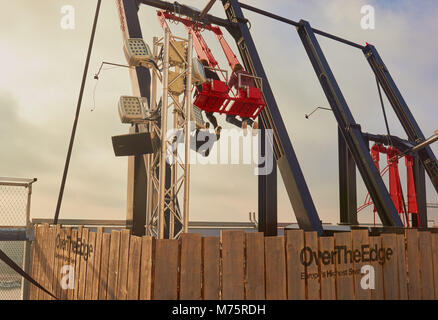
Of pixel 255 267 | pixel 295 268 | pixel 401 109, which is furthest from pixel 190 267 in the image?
pixel 401 109

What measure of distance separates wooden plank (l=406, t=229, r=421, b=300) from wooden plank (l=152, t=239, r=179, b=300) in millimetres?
4535

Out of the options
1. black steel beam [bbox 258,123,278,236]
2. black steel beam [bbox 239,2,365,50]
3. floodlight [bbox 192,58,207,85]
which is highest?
black steel beam [bbox 239,2,365,50]

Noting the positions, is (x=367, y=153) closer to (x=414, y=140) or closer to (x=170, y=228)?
(x=414, y=140)

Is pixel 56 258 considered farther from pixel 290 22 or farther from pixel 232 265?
pixel 290 22

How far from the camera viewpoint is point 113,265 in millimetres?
5316

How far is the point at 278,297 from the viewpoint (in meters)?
5.00

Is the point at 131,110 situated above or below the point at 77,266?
above

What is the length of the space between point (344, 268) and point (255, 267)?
1.75 metres

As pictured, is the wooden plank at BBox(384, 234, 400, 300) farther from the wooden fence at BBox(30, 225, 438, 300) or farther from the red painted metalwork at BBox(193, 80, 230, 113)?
the red painted metalwork at BBox(193, 80, 230, 113)

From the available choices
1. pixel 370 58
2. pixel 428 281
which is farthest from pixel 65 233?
pixel 370 58

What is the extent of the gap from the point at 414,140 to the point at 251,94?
8322 mm

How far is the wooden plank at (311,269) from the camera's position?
5.34 meters

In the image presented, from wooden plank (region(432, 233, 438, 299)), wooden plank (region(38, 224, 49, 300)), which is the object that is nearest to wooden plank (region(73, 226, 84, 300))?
wooden plank (region(38, 224, 49, 300))

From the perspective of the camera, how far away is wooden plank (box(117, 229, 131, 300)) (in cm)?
487
